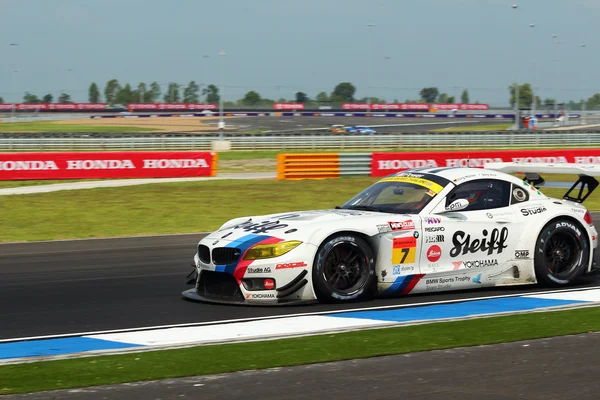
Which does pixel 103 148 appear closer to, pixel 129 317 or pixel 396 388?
pixel 129 317

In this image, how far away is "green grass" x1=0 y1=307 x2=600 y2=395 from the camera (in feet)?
18.6

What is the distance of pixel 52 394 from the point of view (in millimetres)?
5207

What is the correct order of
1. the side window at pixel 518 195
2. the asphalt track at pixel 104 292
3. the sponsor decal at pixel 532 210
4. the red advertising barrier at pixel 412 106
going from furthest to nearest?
the red advertising barrier at pixel 412 106 → the side window at pixel 518 195 → the sponsor decal at pixel 532 210 → the asphalt track at pixel 104 292

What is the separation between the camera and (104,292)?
9.48 m

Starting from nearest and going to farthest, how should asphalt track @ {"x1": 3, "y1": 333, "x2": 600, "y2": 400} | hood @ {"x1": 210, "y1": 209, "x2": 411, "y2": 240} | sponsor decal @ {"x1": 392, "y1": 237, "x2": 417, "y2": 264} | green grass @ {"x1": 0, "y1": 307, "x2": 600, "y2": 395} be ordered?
asphalt track @ {"x1": 3, "y1": 333, "x2": 600, "y2": 400}
green grass @ {"x1": 0, "y1": 307, "x2": 600, "y2": 395}
hood @ {"x1": 210, "y1": 209, "x2": 411, "y2": 240}
sponsor decal @ {"x1": 392, "y1": 237, "x2": 417, "y2": 264}

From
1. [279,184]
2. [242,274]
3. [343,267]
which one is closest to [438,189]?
[343,267]

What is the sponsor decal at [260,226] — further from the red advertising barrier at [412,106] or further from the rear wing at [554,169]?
the red advertising barrier at [412,106]

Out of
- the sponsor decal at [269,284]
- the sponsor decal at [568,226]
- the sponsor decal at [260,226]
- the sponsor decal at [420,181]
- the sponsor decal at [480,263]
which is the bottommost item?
the sponsor decal at [269,284]

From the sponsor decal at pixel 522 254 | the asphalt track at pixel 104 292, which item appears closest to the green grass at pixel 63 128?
the asphalt track at pixel 104 292

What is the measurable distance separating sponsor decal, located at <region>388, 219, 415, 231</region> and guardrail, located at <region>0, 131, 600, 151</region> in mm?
39588

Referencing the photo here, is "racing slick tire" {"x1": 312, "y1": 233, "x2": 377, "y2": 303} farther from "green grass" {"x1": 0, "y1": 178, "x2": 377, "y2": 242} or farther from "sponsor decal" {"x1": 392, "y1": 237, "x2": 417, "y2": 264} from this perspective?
"green grass" {"x1": 0, "y1": 178, "x2": 377, "y2": 242}

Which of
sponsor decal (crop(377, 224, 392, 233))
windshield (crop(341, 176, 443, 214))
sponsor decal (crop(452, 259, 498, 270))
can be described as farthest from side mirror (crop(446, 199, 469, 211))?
sponsor decal (crop(377, 224, 392, 233))

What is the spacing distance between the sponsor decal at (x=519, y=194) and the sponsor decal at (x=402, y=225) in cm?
161

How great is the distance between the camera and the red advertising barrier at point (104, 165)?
26672 mm
